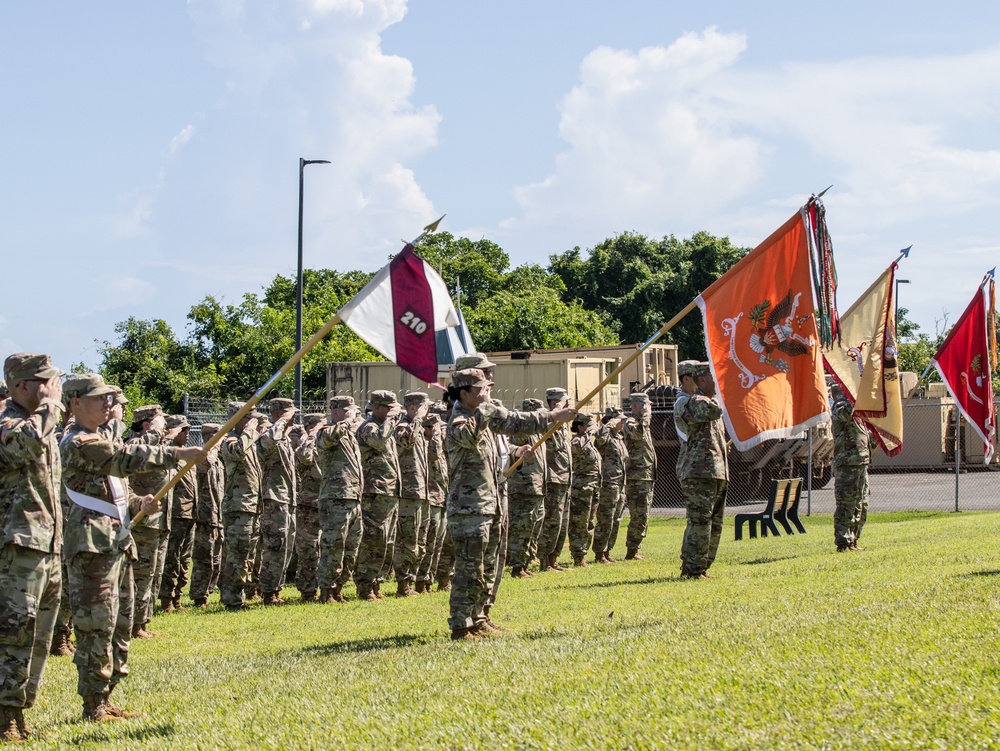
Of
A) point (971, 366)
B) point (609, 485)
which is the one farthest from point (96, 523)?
point (609, 485)

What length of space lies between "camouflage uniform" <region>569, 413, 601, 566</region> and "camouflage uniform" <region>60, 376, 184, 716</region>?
31.9ft

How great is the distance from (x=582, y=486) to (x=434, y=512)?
3.24 meters

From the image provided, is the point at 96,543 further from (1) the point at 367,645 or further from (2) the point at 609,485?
(2) the point at 609,485

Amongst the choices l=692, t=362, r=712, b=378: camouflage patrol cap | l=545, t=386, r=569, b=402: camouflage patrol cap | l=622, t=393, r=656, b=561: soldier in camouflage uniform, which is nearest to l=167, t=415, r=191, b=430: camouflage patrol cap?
l=545, t=386, r=569, b=402: camouflage patrol cap

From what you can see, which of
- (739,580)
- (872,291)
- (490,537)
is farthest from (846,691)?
(872,291)

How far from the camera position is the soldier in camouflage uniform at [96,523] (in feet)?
23.1

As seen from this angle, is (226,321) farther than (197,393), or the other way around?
(226,321)

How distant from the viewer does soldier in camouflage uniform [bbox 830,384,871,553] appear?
47.3ft

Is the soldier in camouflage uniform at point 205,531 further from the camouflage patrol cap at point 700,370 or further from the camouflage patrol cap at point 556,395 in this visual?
the camouflage patrol cap at point 700,370

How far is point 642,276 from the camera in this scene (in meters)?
57.0

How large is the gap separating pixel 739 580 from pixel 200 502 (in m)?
6.30

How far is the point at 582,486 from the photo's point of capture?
16.6 meters

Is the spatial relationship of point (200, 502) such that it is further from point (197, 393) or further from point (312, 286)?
point (312, 286)

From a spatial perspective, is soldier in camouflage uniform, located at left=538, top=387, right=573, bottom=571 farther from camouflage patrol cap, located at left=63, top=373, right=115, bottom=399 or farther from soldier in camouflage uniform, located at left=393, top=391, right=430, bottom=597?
camouflage patrol cap, located at left=63, top=373, right=115, bottom=399
